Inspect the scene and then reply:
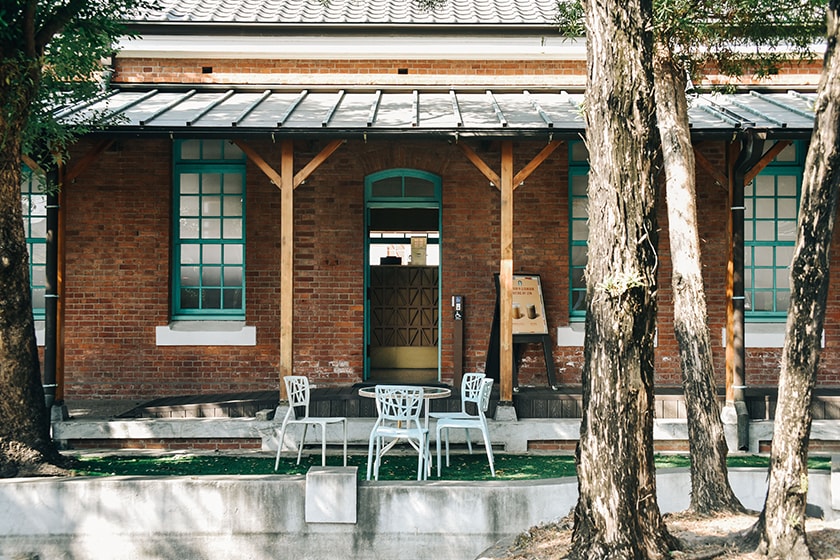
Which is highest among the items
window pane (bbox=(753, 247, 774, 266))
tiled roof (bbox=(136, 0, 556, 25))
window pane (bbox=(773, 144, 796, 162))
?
tiled roof (bbox=(136, 0, 556, 25))

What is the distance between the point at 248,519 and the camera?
6500 mm

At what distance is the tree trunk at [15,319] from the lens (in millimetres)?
7391

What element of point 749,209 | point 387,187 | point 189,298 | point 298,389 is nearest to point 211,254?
point 189,298

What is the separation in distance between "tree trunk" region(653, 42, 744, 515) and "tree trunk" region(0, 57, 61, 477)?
5.49 meters

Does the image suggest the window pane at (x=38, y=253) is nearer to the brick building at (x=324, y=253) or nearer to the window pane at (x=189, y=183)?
the brick building at (x=324, y=253)

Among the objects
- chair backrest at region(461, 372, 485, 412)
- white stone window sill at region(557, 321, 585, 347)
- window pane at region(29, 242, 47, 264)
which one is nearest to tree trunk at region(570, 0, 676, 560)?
chair backrest at region(461, 372, 485, 412)

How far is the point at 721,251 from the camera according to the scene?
36.8ft

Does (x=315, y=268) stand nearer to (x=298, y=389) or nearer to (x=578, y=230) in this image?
(x=298, y=389)

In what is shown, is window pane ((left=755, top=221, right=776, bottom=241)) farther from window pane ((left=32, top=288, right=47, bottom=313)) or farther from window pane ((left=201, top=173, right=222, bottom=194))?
window pane ((left=32, top=288, right=47, bottom=313))

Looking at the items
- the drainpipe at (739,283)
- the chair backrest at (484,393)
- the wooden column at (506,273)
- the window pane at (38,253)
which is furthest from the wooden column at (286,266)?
the drainpipe at (739,283)

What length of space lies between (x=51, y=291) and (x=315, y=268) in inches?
131

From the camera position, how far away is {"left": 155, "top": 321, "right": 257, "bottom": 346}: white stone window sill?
11.2 metres

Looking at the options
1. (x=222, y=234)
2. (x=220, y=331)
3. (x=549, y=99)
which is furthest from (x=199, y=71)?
(x=549, y=99)

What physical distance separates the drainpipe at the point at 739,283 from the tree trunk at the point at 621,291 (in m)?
4.92
